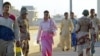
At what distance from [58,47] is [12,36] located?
546 inches

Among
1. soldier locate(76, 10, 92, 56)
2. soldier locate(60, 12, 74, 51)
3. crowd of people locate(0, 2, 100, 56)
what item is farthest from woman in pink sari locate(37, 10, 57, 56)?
soldier locate(60, 12, 74, 51)

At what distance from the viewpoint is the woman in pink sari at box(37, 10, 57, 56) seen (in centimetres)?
1373

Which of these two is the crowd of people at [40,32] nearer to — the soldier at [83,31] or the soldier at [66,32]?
the soldier at [83,31]

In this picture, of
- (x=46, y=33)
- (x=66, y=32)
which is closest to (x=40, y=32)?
(x=46, y=33)

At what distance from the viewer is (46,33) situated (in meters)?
13.9

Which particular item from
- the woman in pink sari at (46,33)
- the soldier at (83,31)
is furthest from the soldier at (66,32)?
the soldier at (83,31)

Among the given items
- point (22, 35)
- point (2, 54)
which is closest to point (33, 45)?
point (22, 35)

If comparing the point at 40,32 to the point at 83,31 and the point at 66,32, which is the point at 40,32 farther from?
the point at 66,32

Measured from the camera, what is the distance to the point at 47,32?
13.9 metres

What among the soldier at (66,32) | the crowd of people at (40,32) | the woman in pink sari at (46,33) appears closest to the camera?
the crowd of people at (40,32)

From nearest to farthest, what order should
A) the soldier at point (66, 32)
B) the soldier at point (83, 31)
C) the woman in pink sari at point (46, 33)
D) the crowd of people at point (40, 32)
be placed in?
the crowd of people at point (40, 32) < the soldier at point (83, 31) < the woman in pink sari at point (46, 33) < the soldier at point (66, 32)

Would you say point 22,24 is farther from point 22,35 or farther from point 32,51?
point 32,51

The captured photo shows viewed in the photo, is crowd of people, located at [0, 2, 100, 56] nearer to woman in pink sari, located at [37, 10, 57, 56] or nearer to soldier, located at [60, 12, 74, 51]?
woman in pink sari, located at [37, 10, 57, 56]

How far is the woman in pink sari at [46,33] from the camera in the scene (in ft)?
45.1
